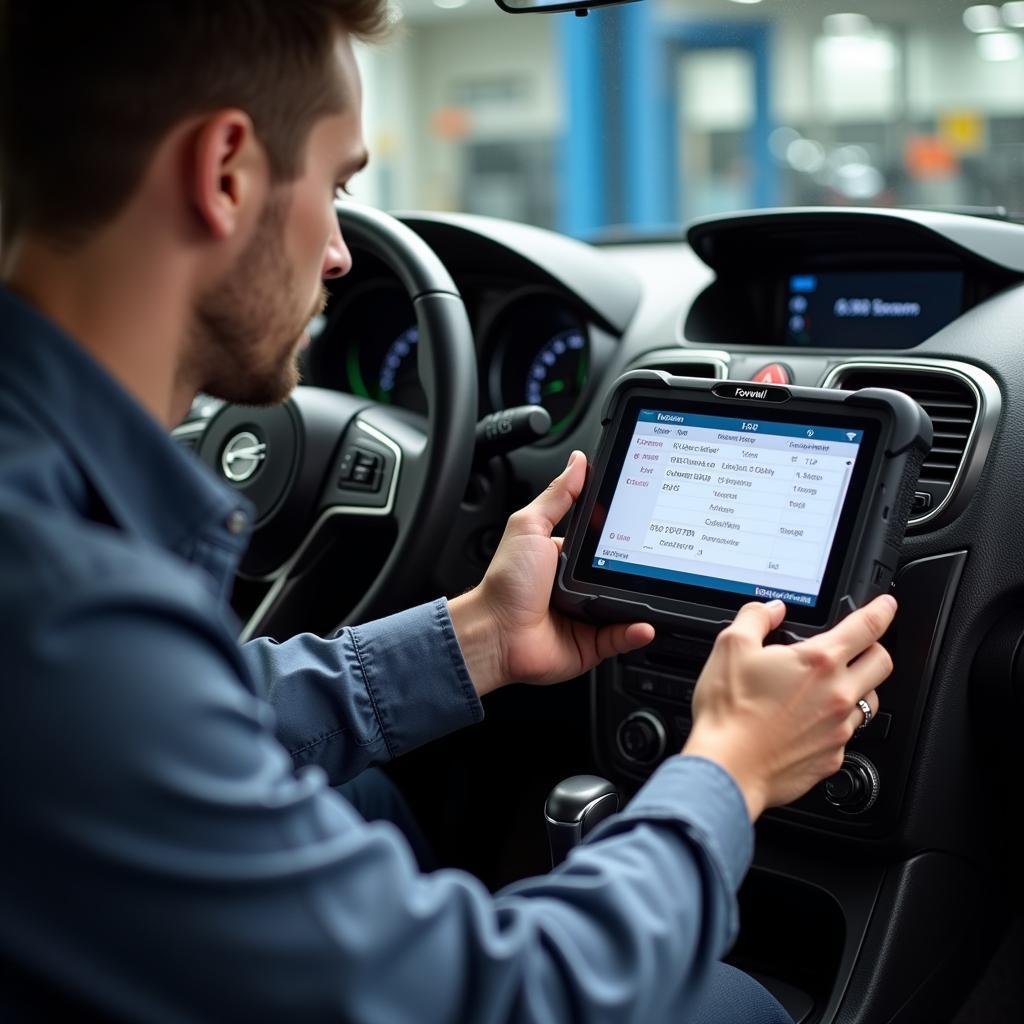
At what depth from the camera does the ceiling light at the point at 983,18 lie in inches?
63.3

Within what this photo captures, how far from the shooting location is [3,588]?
62cm

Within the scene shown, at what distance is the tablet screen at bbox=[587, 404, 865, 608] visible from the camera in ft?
3.65

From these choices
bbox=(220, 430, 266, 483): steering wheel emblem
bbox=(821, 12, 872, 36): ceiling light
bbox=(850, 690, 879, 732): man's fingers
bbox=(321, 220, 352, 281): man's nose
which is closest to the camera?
bbox=(850, 690, 879, 732): man's fingers

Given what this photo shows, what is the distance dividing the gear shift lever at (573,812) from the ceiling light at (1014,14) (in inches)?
41.2

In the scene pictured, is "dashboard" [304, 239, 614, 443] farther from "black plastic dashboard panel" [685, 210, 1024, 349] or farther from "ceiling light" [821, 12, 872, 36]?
"ceiling light" [821, 12, 872, 36]

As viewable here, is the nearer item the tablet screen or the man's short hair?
the man's short hair

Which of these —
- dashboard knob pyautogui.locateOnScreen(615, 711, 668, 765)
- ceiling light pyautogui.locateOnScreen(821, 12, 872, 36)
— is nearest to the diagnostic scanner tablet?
dashboard knob pyautogui.locateOnScreen(615, 711, 668, 765)

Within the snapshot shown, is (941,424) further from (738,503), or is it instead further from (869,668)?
(869,668)

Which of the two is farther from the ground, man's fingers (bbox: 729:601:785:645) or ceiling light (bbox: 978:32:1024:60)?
ceiling light (bbox: 978:32:1024:60)

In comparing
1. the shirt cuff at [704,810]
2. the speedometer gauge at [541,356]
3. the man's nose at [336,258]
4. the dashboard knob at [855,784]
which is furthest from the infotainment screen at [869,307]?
the shirt cuff at [704,810]

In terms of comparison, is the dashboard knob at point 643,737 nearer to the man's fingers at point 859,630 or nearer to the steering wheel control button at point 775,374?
the steering wheel control button at point 775,374

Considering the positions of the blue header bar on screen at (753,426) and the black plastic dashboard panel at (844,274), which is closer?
the blue header bar on screen at (753,426)

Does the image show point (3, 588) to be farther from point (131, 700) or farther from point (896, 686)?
point (896, 686)

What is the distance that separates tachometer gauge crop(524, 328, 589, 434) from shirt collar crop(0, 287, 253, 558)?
41.9 inches
